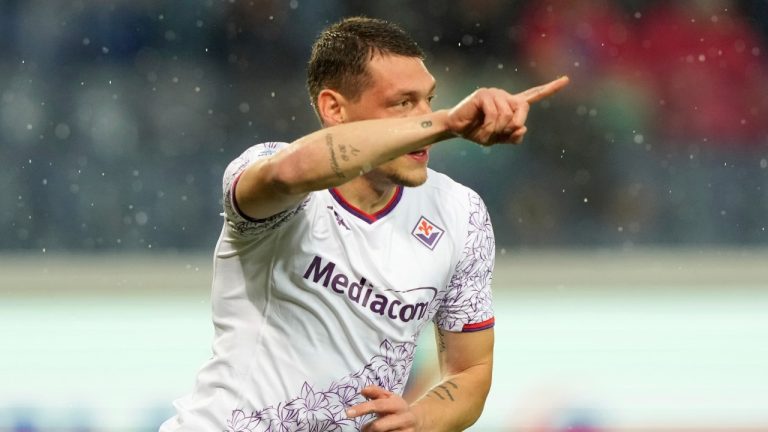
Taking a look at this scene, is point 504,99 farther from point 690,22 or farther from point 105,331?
point 690,22

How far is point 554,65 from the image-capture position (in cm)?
818

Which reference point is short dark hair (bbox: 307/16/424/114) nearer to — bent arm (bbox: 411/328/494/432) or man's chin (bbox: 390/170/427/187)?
man's chin (bbox: 390/170/427/187)

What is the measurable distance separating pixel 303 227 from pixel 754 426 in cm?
289

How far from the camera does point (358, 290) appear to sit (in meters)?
2.77

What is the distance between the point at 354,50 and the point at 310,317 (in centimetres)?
74

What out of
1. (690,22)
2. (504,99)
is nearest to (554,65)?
(690,22)

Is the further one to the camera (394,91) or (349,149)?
(394,91)

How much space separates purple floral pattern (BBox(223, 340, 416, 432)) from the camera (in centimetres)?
275

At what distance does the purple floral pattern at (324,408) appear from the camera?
2750 millimetres

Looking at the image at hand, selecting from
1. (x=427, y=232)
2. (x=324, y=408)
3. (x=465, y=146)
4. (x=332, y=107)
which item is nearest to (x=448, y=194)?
(x=427, y=232)

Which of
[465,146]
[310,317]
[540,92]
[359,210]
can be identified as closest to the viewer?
[540,92]

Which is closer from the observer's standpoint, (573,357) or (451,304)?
(451,304)

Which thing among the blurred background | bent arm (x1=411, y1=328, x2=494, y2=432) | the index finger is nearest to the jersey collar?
bent arm (x1=411, y1=328, x2=494, y2=432)

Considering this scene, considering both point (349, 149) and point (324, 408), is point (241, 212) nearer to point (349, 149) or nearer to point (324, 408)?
point (349, 149)
